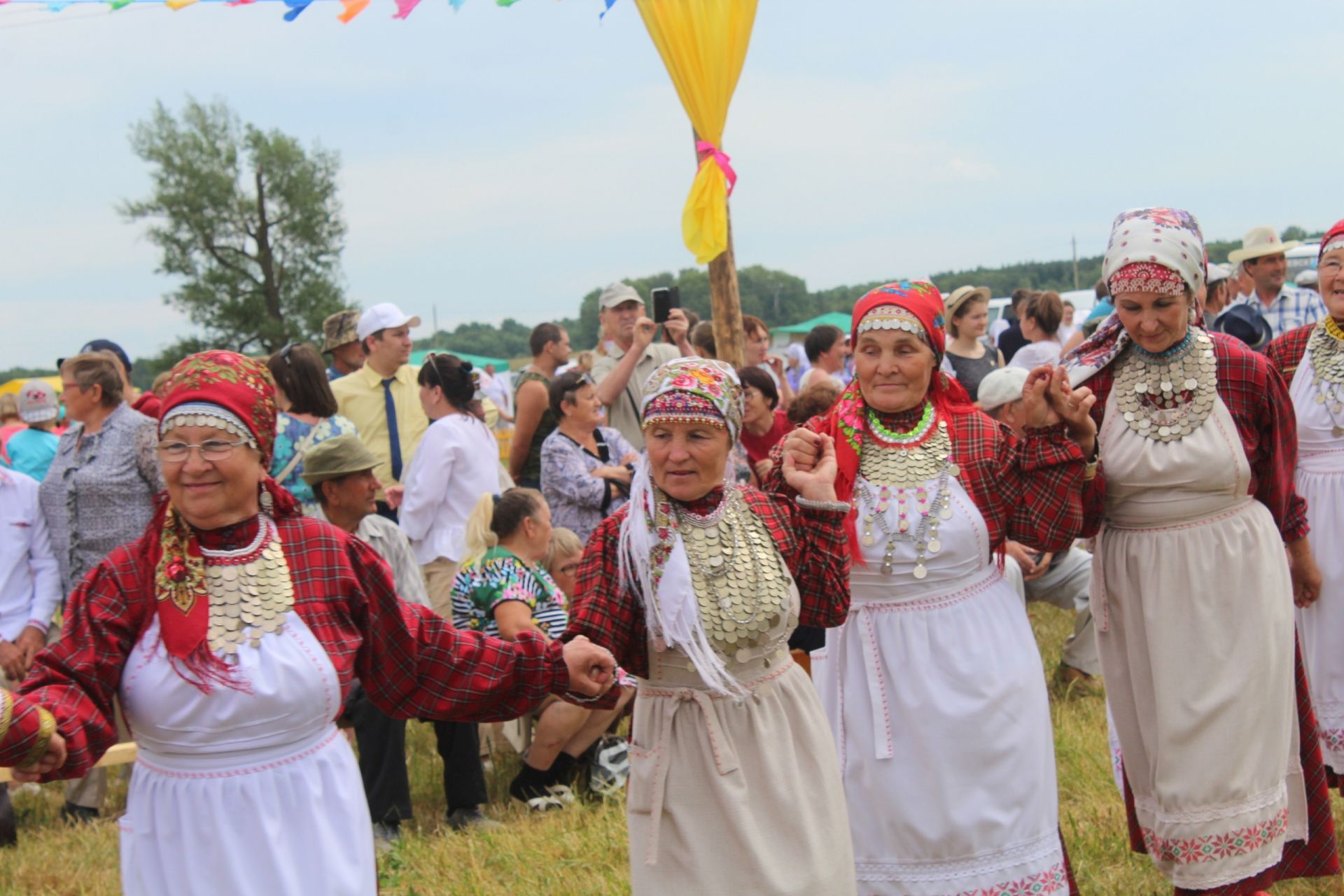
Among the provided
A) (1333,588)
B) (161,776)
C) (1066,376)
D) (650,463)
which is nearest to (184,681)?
(161,776)

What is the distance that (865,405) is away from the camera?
4098 mm

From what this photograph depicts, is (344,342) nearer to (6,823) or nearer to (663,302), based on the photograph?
(663,302)

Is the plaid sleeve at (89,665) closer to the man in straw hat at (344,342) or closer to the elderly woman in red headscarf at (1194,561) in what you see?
the elderly woman in red headscarf at (1194,561)

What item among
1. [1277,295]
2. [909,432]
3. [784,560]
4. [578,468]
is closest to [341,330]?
[578,468]

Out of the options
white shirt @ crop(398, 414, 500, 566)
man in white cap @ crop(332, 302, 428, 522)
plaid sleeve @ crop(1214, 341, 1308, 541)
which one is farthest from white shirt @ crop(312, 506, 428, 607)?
plaid sleeve @ crop(1214, 341, 1308, 541)

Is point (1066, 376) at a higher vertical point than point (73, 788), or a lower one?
higher

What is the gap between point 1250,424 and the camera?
423 centimetres

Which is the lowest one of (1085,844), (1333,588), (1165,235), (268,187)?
(1085,844)

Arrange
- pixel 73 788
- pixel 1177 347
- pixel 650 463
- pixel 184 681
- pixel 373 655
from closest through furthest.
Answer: pixel 184 681 < pixel 373 655 < pixel 650 463 < pixel 1177 347 < pixel 73 788

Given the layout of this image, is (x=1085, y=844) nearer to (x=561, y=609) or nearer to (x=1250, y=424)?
(x=1250, y=424)

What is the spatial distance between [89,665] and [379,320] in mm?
4744

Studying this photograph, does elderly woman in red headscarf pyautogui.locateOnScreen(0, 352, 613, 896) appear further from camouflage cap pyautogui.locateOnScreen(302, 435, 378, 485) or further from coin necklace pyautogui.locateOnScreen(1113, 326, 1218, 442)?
coin necklace pyautogui.locateOnScreen(1113, 326, 1218, 442)

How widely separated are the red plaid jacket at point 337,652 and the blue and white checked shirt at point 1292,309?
6544mm

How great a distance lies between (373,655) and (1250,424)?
2914mm
